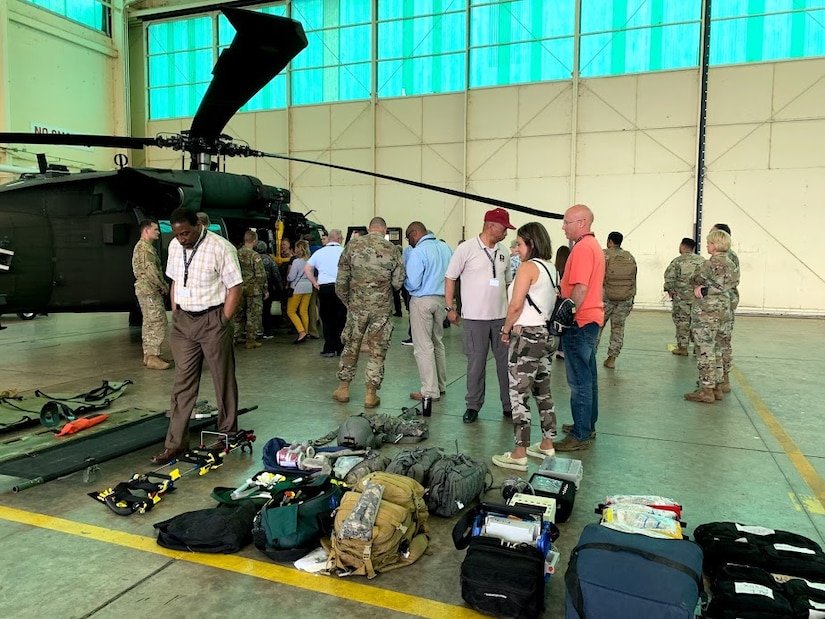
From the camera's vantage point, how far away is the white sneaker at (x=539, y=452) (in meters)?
4.68

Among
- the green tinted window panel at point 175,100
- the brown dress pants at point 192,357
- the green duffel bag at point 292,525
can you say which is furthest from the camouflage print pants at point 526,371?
the green tinted window panel at point 175,100

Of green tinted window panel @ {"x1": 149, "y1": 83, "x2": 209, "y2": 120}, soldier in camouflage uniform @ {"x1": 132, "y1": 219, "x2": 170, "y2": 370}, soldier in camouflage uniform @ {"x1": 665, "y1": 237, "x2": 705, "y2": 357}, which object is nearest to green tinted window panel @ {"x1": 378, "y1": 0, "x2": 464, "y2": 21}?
green tinted window panel @ {"x1": 149, "y1": 83, "x2": 209, "y2": 120}

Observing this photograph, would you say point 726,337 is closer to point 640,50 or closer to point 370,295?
point 370,295

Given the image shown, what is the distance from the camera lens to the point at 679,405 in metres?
6.37

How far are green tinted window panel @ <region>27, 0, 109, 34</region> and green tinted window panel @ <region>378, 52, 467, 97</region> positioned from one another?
10462mm

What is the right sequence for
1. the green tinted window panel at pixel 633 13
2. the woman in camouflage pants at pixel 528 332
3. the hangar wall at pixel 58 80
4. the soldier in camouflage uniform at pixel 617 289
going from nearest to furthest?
the woman in camouflage pants at pixel 528 332 < the soldier in camouflage uniform at pixel 617 289 < the green tinted window panel at pixel 633 13 < the hangar wall at pixel 58 80

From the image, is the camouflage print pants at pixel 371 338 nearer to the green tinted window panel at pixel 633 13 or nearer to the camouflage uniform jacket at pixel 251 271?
the camouflage uniform jacket at pixel 251 271

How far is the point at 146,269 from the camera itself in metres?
7.95

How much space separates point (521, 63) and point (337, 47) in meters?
5.90

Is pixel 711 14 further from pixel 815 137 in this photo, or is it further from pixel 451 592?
pixel 451 592

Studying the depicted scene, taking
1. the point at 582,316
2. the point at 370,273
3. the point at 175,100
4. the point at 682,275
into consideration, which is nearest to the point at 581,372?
the point at 582,316

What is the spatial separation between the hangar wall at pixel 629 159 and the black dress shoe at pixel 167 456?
45.7ft

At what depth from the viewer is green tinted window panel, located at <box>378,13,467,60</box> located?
17625 millimetres

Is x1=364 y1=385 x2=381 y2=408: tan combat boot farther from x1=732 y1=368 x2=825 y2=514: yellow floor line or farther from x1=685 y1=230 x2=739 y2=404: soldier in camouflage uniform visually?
x1=732 y1=368 x2=825 y2=514: yellow floor line
